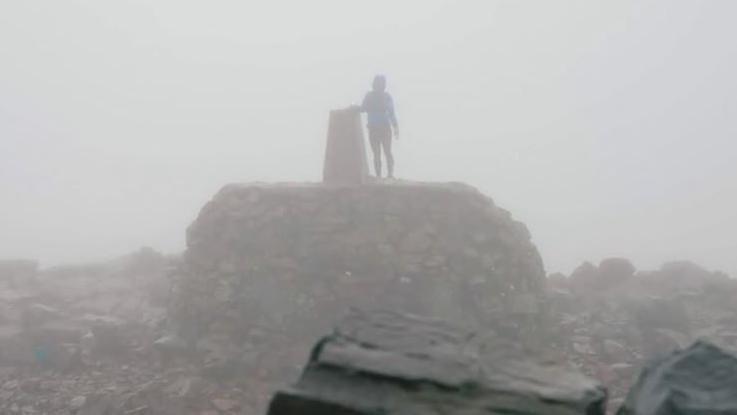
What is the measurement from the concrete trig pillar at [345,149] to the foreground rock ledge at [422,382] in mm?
9916

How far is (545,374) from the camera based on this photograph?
3.07 metres

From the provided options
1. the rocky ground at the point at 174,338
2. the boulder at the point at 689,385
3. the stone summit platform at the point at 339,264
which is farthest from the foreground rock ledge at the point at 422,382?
the stone summit platform at the point at 339,264

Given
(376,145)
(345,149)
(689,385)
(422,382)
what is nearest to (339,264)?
(345,149)

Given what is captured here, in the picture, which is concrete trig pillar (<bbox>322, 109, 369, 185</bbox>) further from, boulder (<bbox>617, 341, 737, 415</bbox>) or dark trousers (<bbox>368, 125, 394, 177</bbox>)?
boulder (<bbox>617, 341, 737, 415</bbox>)

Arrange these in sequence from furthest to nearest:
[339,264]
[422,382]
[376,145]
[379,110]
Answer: [376,145]
[379,110]
[339,264]
[422,382]

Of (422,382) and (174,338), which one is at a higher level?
(422,382)

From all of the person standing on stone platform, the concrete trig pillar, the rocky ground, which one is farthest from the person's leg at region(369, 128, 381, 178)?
the rocky ground

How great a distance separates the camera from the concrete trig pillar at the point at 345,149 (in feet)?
42.5

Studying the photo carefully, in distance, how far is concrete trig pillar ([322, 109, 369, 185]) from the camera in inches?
510

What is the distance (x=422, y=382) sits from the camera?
2.77 m

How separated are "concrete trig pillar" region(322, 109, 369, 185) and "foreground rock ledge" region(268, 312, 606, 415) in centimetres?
992

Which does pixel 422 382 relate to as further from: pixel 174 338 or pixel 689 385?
pixel 174 338

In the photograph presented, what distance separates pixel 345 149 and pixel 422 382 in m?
10.4

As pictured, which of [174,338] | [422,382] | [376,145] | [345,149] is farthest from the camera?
[376,145]
